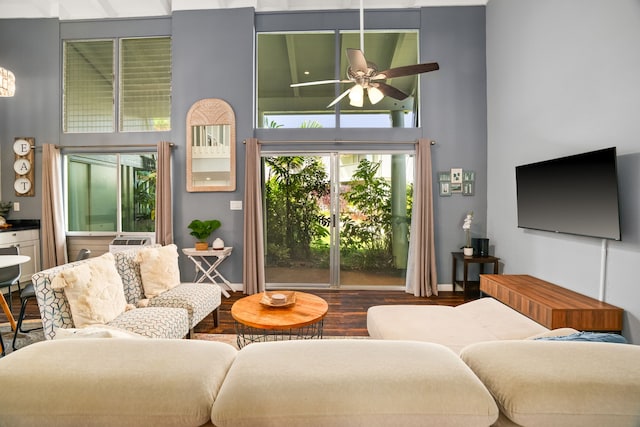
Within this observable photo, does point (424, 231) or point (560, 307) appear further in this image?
point (424, 231)

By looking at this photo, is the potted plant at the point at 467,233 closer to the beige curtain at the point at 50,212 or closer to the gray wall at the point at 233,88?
the gray wall at the point at 233,88

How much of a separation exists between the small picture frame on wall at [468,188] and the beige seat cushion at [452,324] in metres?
2.26

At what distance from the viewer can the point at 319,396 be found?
70 centimetres

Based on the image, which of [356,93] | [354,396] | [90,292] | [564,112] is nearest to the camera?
[354,396]

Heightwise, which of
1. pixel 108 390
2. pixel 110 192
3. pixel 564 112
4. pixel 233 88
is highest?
pixel 233 88

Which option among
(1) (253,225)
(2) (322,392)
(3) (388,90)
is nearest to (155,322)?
(2) (322,392)

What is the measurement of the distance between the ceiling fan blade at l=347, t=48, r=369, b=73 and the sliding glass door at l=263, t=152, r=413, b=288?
2103 mm

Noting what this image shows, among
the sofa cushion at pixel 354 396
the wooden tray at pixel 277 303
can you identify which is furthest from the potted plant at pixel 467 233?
the sofa cushion at pixel 354 396

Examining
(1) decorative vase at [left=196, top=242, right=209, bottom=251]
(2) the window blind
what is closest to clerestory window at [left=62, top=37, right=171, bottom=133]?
(2) the window blind

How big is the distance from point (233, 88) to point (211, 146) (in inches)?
35.5

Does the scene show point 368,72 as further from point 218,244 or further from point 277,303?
point 218,244

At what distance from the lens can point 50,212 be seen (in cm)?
468

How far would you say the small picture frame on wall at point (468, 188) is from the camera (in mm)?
4551


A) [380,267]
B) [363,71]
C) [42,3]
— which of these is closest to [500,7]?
[363,71]
